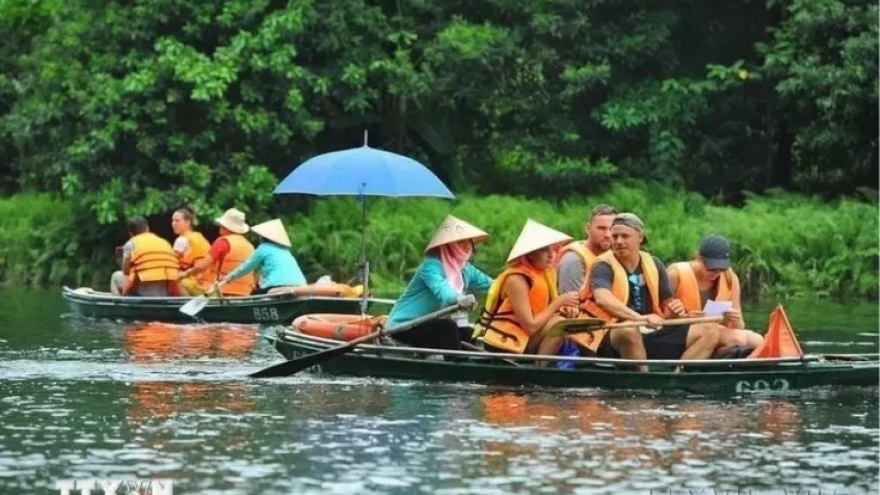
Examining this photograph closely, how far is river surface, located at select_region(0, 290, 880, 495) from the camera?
12.2 meters

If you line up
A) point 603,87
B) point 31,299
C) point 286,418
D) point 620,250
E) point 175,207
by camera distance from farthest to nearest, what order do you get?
point 603,87 → point 175,207 → point 31,299 → point 620,250 → point 286,418

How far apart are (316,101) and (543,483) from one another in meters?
22.3

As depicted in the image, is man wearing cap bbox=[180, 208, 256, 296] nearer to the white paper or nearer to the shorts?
the shorts

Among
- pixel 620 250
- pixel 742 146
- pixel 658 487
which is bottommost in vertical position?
pixel 658 487

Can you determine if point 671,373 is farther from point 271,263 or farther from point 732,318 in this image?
point 271,263

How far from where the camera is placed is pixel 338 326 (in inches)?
707

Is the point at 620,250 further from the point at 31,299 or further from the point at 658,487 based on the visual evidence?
the point at 31,299

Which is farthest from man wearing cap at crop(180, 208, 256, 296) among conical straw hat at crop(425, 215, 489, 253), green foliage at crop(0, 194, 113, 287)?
green foliage at crop(0, 194, 113, 287)

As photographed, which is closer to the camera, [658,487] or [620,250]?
[658,487]

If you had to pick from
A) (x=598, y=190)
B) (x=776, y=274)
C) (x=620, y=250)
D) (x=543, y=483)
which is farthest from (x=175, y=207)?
(x=543, y=483)

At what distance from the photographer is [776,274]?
29.9 metres

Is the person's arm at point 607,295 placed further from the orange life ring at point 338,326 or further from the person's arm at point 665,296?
the orange life ring at point 338,326

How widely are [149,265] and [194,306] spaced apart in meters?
1.77

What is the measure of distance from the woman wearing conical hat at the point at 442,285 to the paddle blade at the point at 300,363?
1.56 feet
